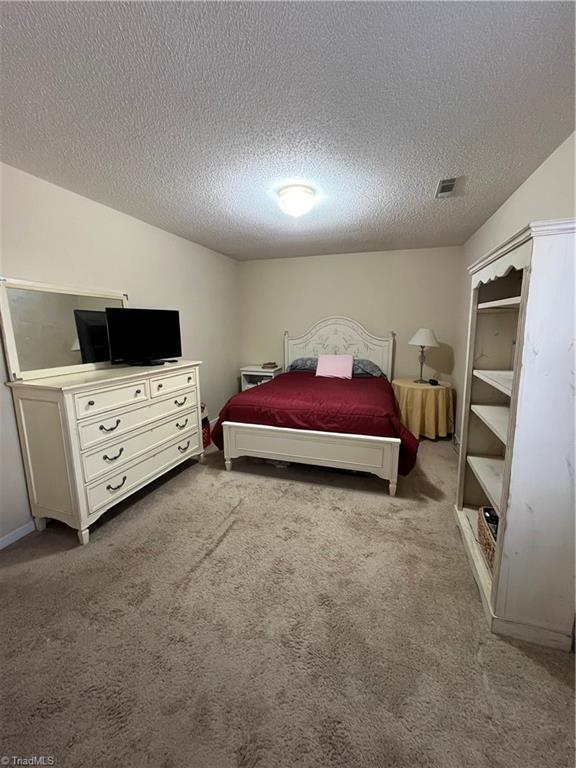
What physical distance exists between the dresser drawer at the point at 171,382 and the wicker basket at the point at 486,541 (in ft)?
7.76

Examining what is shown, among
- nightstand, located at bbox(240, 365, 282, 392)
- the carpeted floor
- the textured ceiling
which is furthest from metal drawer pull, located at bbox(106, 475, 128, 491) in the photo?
nightstand, located at bbox(240, 365, 282, 392)

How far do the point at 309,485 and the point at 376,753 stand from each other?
1660 mm

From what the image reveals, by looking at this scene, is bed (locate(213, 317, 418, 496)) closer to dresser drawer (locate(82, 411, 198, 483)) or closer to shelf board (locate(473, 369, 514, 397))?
dresser drawer (locate(82, 411, 198, 483))

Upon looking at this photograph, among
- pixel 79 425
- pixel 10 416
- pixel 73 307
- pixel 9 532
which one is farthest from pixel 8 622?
pixel 73 307

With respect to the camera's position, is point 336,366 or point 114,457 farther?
point 336,366

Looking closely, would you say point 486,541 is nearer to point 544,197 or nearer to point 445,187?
point 544,197

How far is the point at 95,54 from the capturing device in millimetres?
1098

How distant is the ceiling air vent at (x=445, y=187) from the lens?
207 centimetres

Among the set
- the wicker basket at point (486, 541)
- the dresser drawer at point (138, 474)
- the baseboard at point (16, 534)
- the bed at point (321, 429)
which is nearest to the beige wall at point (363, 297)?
the bed at point (321, 429)

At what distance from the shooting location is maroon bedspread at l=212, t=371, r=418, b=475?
95.7 inches

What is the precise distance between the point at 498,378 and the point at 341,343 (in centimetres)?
276

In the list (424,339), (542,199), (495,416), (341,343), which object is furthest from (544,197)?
(341,343)

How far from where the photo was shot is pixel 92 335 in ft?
7.98

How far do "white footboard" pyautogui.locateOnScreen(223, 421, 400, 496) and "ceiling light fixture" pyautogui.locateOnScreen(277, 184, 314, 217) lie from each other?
1686mm
